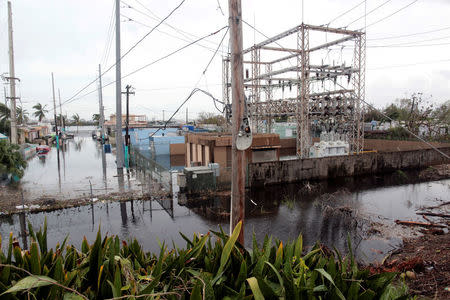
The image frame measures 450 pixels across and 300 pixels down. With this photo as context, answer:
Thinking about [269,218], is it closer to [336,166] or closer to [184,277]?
[184,277]

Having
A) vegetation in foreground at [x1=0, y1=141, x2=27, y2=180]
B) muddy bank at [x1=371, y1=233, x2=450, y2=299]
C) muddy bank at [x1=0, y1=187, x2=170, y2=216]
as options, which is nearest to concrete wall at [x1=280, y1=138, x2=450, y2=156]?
muddy bank at [x1=371, y1=233, x2=450, y2=299]

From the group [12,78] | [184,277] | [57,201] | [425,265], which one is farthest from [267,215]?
[12,78]

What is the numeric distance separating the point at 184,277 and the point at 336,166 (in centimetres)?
1910

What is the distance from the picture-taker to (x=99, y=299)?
9.01 ft

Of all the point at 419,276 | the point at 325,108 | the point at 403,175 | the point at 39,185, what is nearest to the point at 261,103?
the point at 325,108

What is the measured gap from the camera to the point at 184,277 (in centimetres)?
310

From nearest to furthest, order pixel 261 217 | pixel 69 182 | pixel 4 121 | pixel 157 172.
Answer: pixel 261 217 → pixel 157 172 → pixel 69 182 → pixel 4 121

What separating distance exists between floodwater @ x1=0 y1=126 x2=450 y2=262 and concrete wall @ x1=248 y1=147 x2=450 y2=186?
77 centimetres

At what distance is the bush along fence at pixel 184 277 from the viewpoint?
8.14 feet

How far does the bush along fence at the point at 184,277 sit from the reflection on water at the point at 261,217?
20.5ft

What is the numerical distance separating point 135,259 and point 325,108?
2477cm

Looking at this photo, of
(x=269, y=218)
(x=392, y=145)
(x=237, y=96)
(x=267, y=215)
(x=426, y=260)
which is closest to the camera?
(x=237, y=96)

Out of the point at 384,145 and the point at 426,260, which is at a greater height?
the point at 384,145

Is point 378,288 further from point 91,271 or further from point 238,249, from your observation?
point 91,271
